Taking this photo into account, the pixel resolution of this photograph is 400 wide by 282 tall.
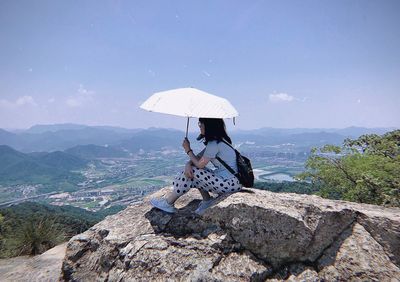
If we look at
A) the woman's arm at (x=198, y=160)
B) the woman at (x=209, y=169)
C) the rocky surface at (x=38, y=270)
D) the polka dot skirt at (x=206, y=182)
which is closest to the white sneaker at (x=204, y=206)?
the woman at (x=209, y=169)

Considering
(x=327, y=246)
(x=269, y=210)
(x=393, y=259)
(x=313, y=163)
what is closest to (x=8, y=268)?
(x=269, y=210)

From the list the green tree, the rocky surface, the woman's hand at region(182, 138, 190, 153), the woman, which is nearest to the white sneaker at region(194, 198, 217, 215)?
the woman

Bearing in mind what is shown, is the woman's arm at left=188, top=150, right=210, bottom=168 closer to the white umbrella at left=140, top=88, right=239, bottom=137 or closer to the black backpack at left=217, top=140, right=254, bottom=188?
the black backpack at left=217, top=140, right=254, bottom=188

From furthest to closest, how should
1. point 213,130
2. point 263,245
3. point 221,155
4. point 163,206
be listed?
point 163,206, point 221,155, point 213,130, point 263,245

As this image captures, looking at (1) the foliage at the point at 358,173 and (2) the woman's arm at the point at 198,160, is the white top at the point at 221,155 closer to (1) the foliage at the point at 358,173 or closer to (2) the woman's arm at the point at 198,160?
(2) the woman's arm at the point at 198,160

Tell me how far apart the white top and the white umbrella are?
629mm

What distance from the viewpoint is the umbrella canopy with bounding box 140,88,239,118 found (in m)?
4.96

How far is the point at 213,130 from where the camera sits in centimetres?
539

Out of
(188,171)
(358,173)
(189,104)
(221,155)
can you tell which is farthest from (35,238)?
(358,173)

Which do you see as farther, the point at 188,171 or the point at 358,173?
the point at 358,173

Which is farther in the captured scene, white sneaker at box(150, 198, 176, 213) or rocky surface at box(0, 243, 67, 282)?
rocky surface at box(0, 243, 67, 282)

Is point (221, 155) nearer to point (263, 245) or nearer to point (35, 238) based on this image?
point (263, 245)

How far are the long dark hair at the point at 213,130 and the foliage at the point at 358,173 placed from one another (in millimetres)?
9607

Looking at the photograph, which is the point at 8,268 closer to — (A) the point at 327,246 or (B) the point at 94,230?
(B) the point at 94,230
